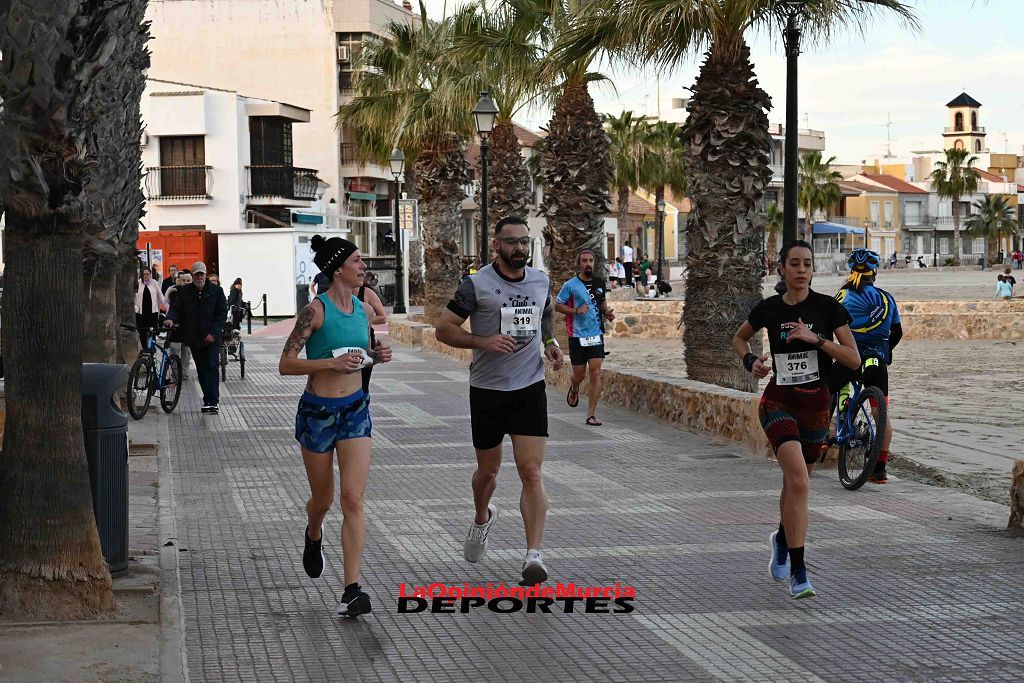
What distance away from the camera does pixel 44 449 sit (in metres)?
6.34

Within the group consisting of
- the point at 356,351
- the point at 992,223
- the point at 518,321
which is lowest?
the point at 356,351

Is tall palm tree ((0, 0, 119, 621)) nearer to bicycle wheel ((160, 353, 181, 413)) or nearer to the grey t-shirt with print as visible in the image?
the grey t-shirt with print

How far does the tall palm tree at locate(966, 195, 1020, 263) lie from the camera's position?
118562 millimetres

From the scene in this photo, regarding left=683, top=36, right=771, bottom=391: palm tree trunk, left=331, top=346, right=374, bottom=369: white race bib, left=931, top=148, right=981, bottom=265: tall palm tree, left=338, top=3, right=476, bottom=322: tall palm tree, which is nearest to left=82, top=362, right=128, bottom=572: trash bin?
left=331, top=346, right=374, bottom=369: white race bib

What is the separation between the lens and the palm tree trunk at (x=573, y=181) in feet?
78.9

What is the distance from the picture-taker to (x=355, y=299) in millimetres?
6875

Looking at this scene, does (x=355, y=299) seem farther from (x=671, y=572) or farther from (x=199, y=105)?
(x=199, y=105)

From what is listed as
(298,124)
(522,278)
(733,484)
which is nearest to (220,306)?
(733,484)

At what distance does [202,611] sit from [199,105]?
4671 cm

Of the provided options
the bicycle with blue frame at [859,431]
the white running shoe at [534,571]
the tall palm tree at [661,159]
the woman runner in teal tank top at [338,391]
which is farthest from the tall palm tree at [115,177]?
the tall palm tree at [661,159]

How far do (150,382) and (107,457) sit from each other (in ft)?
29.6

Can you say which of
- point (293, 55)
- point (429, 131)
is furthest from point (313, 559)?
point (293, 55)

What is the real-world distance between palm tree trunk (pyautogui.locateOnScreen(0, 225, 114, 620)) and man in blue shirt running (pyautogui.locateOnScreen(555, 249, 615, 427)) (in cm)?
806

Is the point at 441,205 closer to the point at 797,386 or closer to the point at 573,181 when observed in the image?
the point at 573,181
